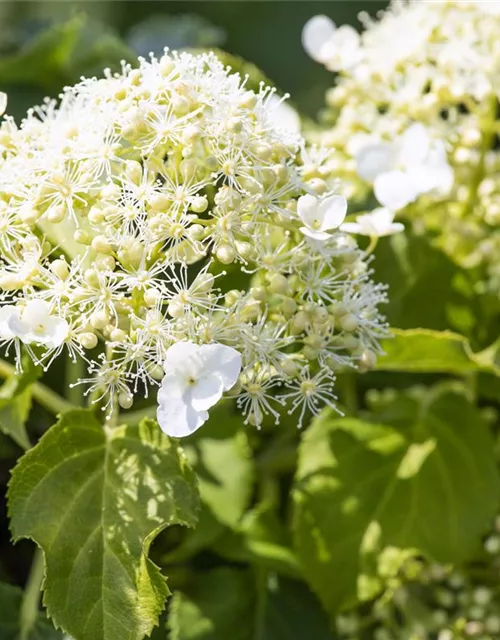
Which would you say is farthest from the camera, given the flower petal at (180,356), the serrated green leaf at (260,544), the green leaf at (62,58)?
the green leaf at (62,58)

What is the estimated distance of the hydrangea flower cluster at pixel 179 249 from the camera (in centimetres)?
60

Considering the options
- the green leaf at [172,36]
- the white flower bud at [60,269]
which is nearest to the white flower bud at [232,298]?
the white flower bud at [60,269]

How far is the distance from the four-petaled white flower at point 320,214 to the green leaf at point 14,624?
41 centimetres

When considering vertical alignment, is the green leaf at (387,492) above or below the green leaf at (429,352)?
below

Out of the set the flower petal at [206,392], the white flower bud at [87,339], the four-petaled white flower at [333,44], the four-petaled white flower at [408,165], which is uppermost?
the four-petaled white flower at [333,44]

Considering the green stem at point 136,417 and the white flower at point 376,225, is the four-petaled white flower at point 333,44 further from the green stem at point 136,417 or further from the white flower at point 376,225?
the green stem at point 136,417

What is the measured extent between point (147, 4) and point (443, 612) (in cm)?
Result: 140

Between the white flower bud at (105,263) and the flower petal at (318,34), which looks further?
the flower petal at (318,34)

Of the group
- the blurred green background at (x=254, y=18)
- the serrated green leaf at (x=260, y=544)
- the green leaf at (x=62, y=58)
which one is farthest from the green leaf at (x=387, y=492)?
the blurred green background at (x=254, y=18)

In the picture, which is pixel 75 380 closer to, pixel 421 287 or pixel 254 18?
pixel 421 287

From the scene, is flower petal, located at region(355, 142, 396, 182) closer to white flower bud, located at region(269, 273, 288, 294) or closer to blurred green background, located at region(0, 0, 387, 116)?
white flower bud, located at region(269, 273, 288, 294)

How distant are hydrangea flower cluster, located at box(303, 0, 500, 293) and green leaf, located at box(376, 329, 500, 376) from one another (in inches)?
5.0

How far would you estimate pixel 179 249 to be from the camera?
62cm

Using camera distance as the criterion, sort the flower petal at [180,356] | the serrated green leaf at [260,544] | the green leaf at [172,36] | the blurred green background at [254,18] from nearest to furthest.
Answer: the flower petal at [180,356] < the serrated green leaf at [260,544] < the green leaf at [172,36] < the blurred green background at [254,18]
